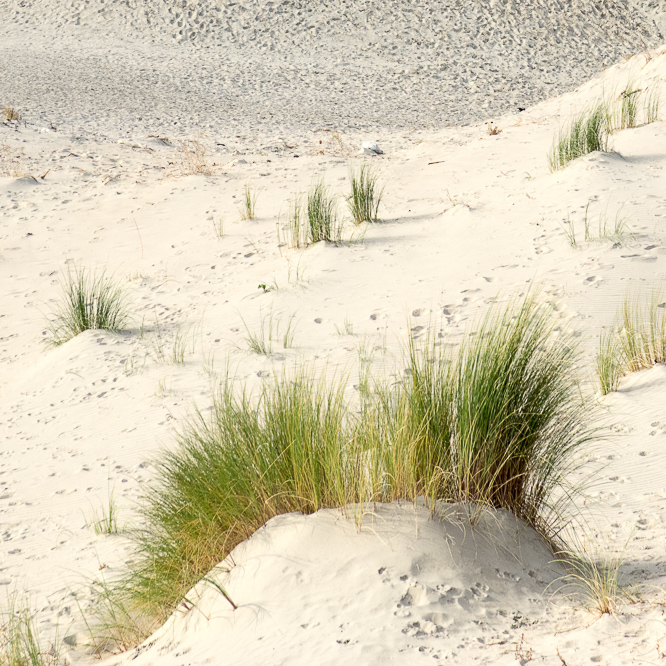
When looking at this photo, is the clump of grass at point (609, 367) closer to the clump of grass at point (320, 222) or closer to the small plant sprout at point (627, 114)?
the clump of grass at point (320, 222)

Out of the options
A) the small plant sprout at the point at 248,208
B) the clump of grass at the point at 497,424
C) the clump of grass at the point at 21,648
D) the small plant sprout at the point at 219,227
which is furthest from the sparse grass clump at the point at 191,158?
the clump of grass at the point at 497,424

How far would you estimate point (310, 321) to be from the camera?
186 inches

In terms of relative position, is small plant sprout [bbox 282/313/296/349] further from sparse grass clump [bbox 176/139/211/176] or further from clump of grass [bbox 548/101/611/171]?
sparse grass clump [bbox 176/139/211/176]

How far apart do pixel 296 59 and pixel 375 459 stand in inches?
611

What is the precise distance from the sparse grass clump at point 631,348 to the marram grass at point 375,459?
1217 mm

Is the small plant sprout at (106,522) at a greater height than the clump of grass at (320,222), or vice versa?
the clump of grass at (320,222)

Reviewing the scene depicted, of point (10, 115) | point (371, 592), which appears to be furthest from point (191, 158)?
point (371, 592)

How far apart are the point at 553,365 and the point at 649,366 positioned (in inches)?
58.9

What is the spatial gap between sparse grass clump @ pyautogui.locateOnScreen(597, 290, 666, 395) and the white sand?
0.09 metres

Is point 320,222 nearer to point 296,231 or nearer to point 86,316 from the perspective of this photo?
point 296,231

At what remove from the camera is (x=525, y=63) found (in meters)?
16.2

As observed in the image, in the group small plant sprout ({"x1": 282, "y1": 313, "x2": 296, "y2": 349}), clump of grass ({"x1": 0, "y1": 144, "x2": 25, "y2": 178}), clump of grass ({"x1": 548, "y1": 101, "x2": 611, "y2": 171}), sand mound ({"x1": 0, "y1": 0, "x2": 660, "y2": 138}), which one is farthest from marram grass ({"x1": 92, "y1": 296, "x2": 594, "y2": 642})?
sand mound ({"x1": 0, "y1": 0, "x2": 660, "y2": 138})

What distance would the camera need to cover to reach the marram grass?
7.20 feet

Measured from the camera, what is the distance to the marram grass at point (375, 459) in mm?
2195
